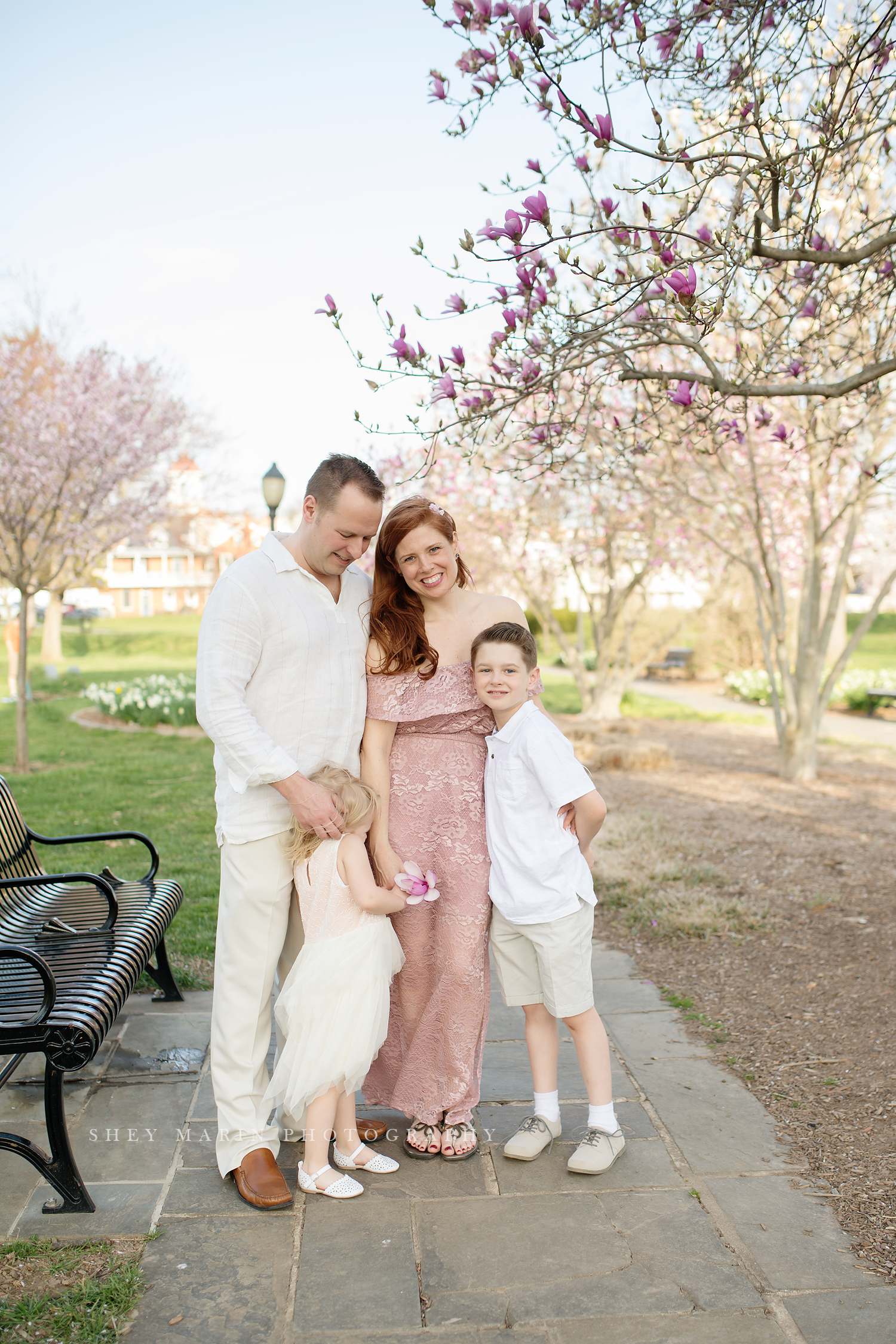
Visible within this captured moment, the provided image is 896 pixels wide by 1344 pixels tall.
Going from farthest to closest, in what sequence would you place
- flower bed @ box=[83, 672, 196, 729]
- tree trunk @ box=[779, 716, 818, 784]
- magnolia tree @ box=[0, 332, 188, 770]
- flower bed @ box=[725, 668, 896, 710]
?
1. flower bed @ box=[725, 668, 896, 710]
2. flower bed @ box=[83, 672, 196, 729]
3. magnolia tree @ box=[0, 332, 188, 770]
4. tree trunk @ box=[779, 716, 818, 784]

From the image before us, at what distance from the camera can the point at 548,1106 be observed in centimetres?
311

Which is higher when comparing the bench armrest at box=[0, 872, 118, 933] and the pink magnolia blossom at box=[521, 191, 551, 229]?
the pink magnolia blossom at box=[521, 191, 551, 229]

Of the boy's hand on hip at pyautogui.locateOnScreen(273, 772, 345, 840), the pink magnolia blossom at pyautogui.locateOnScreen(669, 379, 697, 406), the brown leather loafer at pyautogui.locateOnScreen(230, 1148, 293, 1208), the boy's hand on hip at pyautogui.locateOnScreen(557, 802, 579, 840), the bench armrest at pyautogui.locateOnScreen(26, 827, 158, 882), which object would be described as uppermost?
the pink magnolia blossom at pyautogui.locateOnScreen(669, 379, 697, 406)

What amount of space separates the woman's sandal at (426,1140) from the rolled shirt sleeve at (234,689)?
1.22 metres

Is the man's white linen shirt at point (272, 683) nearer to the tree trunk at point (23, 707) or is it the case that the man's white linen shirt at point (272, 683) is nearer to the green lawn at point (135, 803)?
the green lawn at point (135, 803)

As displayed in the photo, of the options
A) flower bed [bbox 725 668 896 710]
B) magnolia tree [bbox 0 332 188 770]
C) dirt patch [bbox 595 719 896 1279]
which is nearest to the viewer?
dirt patch [bbox 595 719 896 1279]

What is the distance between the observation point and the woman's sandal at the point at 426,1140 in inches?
120

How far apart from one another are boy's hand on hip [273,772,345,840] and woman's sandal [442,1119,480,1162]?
1.04m

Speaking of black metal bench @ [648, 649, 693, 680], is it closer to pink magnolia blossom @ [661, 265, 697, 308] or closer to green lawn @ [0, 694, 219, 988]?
green lawn @ [0, 694, 219, 988]

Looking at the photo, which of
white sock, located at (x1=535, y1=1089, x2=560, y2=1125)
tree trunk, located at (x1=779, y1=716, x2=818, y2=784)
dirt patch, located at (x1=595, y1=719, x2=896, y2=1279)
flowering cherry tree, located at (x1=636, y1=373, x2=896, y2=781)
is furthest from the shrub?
white sock, located at (x1=535, y1=1089, x2=560, y2=1125)

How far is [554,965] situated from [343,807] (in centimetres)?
80

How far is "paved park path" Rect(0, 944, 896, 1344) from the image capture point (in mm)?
2279

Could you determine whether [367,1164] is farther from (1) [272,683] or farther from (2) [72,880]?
(1) [272,683]

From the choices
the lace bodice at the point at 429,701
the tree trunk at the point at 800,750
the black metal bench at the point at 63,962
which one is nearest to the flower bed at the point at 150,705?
the tree trunk at the point at 800,750
